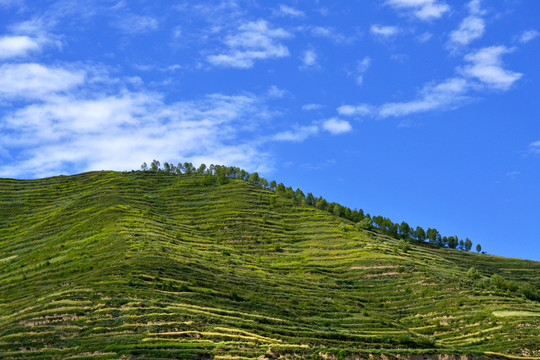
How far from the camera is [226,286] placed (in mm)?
76375

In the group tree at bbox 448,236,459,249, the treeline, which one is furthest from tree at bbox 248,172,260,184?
tree at bbox 448,236,459,249

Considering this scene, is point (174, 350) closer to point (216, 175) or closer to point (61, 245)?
point (61, 245)

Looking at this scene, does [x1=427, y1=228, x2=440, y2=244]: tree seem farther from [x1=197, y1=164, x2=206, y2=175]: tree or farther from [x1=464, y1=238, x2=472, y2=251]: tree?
[x1=197, y1=164, x2=206, y2=175]: tree

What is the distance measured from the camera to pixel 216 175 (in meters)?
164

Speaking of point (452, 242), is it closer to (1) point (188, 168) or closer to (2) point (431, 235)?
(2) point (431, 235)

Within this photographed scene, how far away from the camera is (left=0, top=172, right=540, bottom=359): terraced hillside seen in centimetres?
5509

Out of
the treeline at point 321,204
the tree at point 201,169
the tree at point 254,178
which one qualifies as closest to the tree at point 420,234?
the treeline at point 321,204

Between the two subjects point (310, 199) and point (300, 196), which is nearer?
point (300, 196)

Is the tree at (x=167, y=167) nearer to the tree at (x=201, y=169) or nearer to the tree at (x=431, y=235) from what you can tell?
the tree at (x=201, y=169)

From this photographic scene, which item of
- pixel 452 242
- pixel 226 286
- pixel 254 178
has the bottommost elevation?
pixel 226 286

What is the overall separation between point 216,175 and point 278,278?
77952 millimetres

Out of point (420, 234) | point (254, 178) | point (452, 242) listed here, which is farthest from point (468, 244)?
point (254, 178)

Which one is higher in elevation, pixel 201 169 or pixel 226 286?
pixel 201 169

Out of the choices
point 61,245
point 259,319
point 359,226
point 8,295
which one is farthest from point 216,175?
point 259,319
